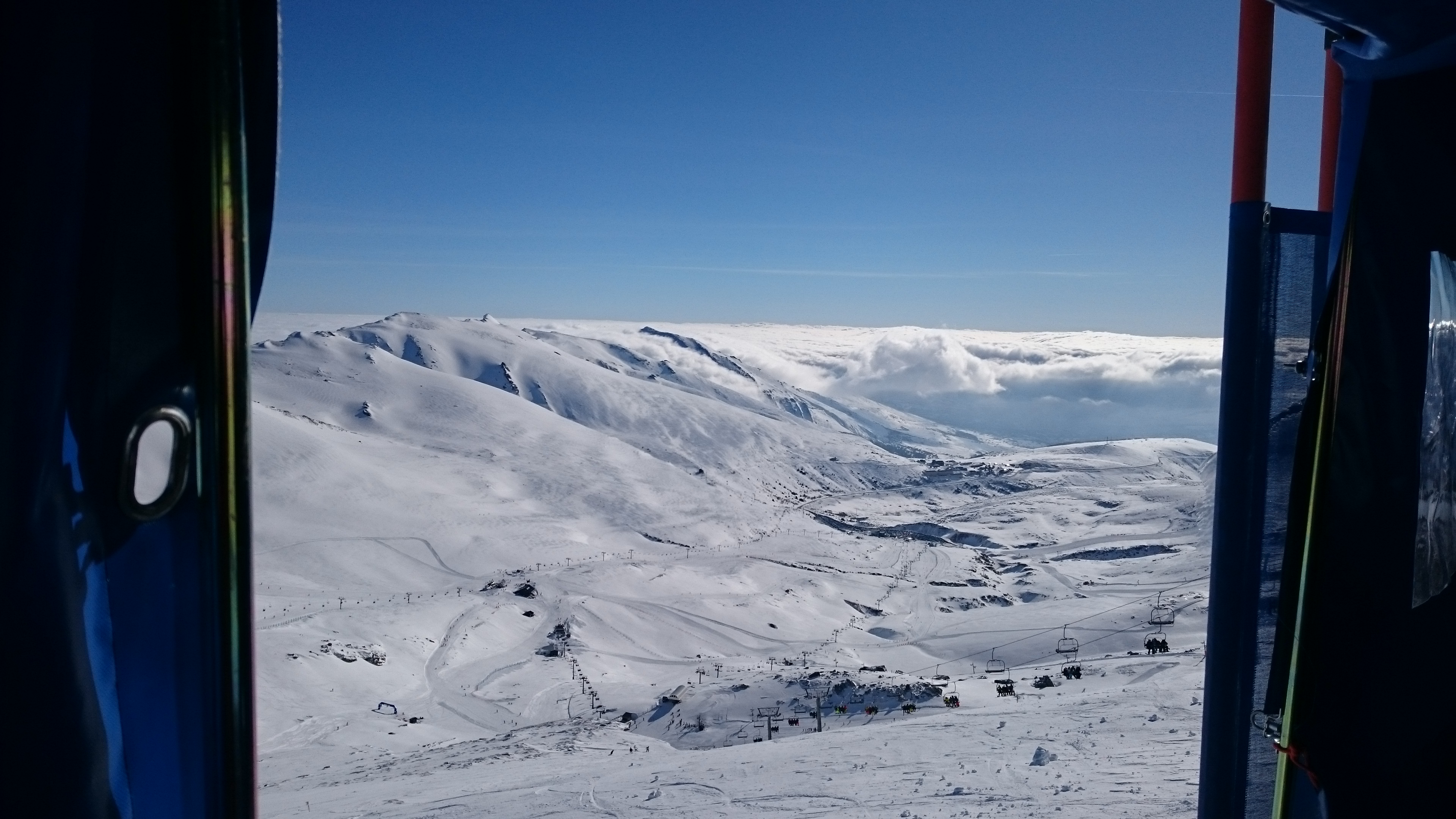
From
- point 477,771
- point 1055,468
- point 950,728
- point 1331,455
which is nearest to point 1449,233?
point 1331,455

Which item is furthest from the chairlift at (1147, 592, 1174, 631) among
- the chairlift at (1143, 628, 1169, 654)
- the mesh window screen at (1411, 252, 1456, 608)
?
the mesh window screen at (1411, 252, 1456, 608)

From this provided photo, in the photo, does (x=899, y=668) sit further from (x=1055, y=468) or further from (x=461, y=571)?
(x=1055, y=468)

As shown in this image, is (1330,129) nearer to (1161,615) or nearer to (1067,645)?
(1067,645)

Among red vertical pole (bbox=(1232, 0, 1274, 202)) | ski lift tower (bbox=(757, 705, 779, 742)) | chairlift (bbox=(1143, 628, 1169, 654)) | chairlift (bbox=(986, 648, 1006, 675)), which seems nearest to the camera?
red vertical pole (bbox=(1232, 0, 1274, 202))

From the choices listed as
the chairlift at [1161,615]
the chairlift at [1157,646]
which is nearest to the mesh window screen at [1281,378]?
the chairlift at [1157,646]

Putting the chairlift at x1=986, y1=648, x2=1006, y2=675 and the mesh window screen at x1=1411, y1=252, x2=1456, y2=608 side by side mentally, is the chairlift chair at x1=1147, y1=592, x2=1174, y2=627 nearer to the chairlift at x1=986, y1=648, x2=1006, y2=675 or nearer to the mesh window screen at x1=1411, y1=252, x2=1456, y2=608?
the chairlift at x1=986, y1=648, x2=1006, y2=675

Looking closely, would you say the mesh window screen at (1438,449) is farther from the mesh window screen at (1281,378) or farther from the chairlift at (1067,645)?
the chairlift at (1067,645)

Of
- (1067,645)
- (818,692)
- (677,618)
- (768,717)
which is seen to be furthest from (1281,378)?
(677,618)
